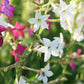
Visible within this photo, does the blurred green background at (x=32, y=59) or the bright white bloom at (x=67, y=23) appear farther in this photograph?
the blurred green background at (x=32, y=59)

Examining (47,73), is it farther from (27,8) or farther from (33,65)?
(27,8)

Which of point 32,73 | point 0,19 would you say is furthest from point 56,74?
point 0,19

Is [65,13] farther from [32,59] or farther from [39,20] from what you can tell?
[32,59]

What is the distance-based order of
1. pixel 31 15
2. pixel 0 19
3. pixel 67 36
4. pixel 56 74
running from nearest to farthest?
1. pixel 0 19
2. pixel 56 74
3. pixel 67 36
4. pixel 31 15

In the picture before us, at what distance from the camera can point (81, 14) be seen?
640mm

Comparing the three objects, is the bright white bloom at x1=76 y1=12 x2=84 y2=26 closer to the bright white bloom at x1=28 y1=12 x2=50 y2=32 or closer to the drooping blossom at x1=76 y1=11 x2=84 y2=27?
the drooping blossom at x1=76 y1=11 x2=84 y2=27

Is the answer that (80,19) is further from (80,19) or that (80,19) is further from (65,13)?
(65,13)

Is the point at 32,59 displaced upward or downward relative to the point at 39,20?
downward

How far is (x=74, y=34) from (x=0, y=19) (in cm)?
24

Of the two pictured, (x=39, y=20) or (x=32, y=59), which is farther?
(x=32, y=59)

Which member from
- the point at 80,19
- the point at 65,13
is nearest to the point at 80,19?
the point at 80,19

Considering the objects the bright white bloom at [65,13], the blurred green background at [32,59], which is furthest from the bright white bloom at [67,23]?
the blurred green background at [32,59]

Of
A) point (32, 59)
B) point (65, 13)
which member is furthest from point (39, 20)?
point (32, 59)

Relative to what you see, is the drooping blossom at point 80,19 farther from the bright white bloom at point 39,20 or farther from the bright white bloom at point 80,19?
the bright white bloom at point 39,20
